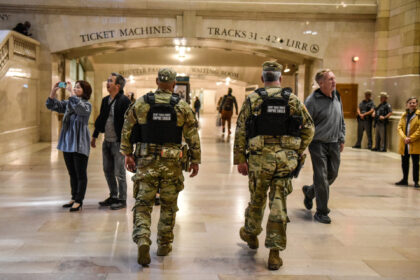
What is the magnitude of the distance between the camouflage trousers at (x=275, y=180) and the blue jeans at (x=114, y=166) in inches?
92.8

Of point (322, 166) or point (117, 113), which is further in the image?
point (117, 113)

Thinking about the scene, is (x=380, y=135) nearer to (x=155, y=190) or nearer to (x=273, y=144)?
(x=273, y=144)

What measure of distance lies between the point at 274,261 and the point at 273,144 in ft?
3.24

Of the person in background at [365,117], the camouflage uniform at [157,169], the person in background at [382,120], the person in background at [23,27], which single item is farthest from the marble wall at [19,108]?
the person in background at [382,120]

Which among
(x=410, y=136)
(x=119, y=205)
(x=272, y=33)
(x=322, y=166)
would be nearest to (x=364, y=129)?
(x=272, y=33)

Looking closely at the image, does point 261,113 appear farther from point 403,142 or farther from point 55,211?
point 403,142

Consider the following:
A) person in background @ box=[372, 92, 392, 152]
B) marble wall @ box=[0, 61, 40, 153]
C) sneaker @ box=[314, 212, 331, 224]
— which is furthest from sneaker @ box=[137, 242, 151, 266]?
person in background @ box=[372, 92, 392, 152]

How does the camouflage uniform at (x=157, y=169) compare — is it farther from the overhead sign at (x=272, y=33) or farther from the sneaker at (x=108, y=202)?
→ the overhead sign at (x=272, y=33)

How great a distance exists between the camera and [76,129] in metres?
5.94

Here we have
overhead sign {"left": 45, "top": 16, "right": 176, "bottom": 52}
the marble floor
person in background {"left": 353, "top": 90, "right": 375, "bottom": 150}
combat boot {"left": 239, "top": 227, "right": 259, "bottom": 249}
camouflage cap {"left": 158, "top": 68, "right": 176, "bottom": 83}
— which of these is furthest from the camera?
overhead sign {"left": 45, "top": 16, "right": 176, "bottom": 52}

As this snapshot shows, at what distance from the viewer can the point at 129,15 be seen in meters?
14.8

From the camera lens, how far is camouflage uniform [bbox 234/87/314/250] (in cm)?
412

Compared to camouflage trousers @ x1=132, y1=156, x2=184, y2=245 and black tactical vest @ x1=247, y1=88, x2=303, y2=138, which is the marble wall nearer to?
camouflage trousers @ x1=132, y1=156, x2=184, y2=245

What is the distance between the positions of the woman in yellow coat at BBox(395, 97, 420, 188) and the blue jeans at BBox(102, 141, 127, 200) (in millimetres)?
4752
